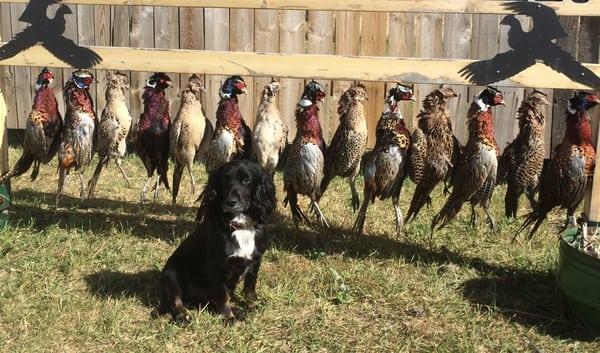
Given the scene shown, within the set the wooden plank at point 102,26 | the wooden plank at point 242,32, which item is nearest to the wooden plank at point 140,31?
the wooden plank at point 102,26

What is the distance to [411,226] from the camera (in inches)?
222

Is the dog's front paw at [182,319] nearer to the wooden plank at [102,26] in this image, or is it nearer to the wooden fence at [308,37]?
the wooden fence at [308,37]

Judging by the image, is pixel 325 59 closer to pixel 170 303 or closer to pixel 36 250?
pixel 170 303

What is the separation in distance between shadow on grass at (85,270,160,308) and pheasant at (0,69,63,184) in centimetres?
117

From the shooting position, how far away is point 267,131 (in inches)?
189

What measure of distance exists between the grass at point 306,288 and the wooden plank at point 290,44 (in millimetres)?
1892

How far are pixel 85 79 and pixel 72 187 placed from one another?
211cm

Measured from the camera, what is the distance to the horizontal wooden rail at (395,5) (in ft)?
13.5

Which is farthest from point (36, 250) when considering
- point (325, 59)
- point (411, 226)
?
point (411, 226)

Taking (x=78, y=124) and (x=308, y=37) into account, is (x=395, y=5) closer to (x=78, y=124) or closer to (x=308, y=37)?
(x=78, y=124)

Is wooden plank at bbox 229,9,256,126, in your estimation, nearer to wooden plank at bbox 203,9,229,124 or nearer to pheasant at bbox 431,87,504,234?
wooden plank at bbox 203,9,229,124

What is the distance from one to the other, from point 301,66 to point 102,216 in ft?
7.91

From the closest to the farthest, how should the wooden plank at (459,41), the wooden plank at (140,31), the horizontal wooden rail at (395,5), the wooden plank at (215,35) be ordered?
the horizontal wooden rail at (395,5) < the wooden plank at (459,41) < the wooden plank at (215,35) < the wooden plank at (140,31)

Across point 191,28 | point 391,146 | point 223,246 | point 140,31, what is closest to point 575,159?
point 391,146
